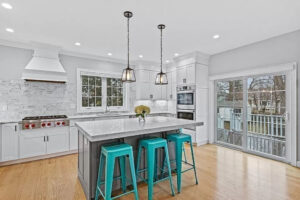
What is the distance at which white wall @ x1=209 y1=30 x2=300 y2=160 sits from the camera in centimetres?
314

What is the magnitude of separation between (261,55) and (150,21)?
2.71 meters

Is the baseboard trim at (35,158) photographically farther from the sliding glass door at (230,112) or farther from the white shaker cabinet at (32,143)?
the sliding glass door at (230,112)

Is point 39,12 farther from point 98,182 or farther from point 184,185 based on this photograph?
point 184,185

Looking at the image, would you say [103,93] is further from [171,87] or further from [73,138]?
[171,87]

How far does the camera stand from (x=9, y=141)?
3.22m

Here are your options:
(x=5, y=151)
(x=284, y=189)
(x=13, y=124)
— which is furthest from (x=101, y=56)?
(x=284, y=189)

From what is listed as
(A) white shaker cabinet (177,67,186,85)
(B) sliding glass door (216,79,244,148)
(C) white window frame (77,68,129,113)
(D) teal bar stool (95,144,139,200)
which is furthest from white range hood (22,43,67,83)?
(B) sliding glass door (216,79,244,148)

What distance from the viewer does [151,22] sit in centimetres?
275

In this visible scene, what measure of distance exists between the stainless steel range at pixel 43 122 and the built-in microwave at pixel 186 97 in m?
3.21

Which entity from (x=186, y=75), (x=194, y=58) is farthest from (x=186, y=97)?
(x=194, y=58)

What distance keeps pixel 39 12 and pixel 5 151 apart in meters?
2.81

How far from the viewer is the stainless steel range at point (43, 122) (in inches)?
131

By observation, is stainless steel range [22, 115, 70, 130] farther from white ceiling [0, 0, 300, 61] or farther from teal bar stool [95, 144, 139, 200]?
teal bar stool [95, 144, 139, 200]

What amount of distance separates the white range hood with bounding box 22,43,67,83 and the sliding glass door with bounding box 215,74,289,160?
4378mm
